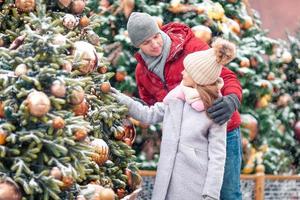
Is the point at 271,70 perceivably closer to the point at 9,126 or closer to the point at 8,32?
the point at 8,32

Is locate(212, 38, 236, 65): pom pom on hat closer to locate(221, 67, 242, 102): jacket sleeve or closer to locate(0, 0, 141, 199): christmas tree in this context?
locate(221, 67, 242, 102): jacket sleeve

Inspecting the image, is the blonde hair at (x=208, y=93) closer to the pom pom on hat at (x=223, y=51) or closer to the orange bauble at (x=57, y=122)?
the pom pom on hat at (x=223, y=51)

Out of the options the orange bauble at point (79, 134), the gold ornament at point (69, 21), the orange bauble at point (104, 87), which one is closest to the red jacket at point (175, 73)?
the orange bauble at point (104, 87)

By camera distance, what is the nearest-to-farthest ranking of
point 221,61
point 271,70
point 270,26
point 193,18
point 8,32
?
point 8,32
point 221,61
point 193,18
point 271,70
point 270,26

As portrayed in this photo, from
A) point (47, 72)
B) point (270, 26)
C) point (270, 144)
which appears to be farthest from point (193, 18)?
point (270, 26)

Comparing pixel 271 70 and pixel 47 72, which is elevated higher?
pixel 47 72

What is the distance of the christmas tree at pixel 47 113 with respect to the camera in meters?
2.31

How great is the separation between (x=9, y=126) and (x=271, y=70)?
3.16 m

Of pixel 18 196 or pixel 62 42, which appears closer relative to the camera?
pixel 18 196

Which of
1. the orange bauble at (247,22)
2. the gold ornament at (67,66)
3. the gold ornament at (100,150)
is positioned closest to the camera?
the gold ornament at (67,66)

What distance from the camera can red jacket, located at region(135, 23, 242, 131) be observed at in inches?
130

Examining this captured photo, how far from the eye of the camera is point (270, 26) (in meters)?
7.53

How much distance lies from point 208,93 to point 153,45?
0.33 m

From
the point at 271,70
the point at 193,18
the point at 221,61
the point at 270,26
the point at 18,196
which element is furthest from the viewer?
the point at 270,26
